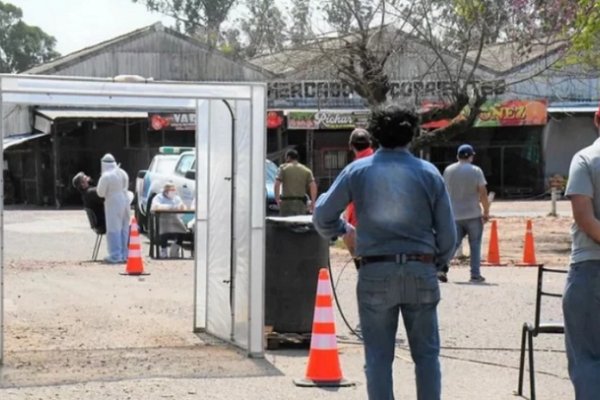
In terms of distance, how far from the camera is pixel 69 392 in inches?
324

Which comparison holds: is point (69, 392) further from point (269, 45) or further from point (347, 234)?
point (269, 45)

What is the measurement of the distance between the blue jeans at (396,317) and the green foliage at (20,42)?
93620mm

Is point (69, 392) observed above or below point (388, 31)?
below

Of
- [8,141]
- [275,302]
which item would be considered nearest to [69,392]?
[275,302]

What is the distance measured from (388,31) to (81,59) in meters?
29.1

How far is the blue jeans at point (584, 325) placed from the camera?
241 inches

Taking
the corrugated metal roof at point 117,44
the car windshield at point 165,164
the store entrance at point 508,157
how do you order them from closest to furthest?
the car windshield at point 165,164 → the store entrance at point 508,157 → the corrugated metal roof at point 117,44

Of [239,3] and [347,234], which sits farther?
[239,3]

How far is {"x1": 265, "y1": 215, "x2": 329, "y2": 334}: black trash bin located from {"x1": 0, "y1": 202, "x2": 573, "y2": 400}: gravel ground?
1.00 ft

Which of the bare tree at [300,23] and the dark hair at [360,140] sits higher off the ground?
the bare tree at [300,23]

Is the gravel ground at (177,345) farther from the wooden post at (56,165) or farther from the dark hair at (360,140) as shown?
the wooden post at (56,165)

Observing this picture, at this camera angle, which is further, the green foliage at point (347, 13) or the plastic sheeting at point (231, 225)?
the green foliage at point (347, 13)

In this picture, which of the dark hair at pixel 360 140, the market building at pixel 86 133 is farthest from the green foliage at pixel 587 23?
the market building at pixel 86 133

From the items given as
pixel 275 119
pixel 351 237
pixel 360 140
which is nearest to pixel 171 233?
pixel 360 140
